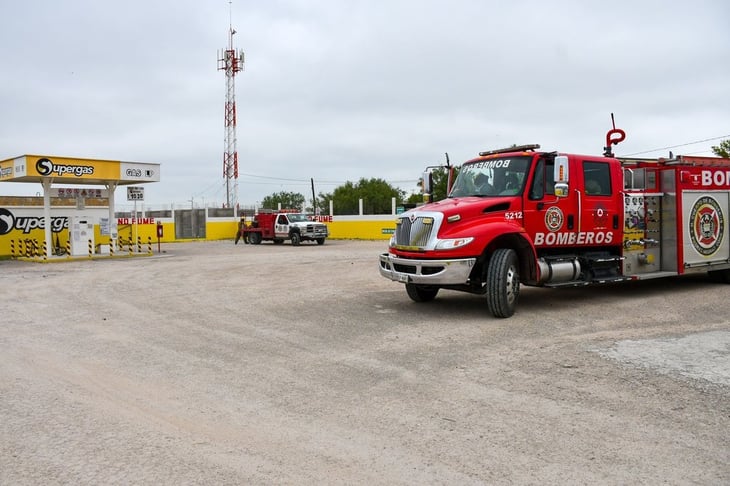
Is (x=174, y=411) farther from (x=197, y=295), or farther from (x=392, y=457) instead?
(x=197, y=295)

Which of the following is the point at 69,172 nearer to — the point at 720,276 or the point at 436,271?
the point at 436,271

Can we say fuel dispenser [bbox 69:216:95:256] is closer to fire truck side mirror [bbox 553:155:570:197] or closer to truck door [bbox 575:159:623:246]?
truck door [bbox 575:159:623:246]

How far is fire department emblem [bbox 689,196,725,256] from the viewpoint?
38.4ft

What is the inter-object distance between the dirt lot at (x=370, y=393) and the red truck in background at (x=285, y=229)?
76.4ft

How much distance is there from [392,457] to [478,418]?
1.08 metres

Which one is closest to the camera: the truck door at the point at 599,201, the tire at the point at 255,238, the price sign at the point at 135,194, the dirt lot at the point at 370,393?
the dirt lot at the point at 370,393

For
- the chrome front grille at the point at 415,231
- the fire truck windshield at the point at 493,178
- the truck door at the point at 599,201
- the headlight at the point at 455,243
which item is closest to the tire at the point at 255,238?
the fire truck windshield at the point at 493,178

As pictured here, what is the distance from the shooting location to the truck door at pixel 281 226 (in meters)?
35.4

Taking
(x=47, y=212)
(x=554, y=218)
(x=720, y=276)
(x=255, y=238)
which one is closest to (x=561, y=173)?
(x=554, y=218)

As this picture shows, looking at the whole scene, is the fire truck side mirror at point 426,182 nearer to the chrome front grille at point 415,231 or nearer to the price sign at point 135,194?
the chrome front grille at point 415,231

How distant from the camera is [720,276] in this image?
13.0 m

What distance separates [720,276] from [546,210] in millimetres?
5677

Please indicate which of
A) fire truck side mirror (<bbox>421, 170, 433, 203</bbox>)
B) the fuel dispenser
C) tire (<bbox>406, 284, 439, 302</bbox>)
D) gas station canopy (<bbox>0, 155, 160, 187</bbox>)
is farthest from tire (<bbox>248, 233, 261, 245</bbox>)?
tire (<bbox>406, 284, 439, 302</bbox>)

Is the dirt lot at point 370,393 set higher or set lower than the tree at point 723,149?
lower
